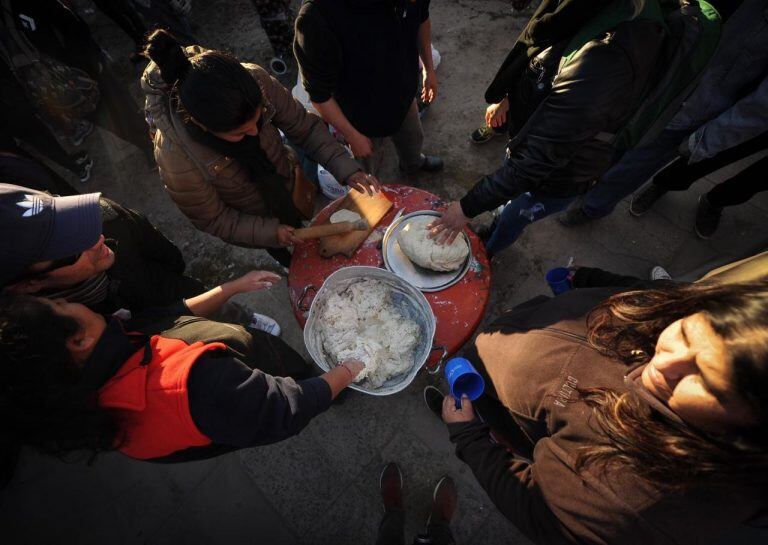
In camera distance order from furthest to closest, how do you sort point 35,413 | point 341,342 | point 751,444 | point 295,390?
point 341,342 → point 295,390 → point 35,413 → point 751,444

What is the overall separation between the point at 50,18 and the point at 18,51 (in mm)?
386

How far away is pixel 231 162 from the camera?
1.87m

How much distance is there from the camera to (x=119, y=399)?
1.16m

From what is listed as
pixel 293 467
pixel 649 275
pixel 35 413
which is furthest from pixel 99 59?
pixel 649 275

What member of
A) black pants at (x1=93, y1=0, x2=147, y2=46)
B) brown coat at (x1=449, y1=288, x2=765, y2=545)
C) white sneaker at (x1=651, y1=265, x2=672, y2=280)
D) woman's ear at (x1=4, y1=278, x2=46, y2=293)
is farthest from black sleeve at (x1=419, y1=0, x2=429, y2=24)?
black pants at (x1=93, y1=0, x2=147, y2=46)

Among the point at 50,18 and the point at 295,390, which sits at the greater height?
the point at 50,18

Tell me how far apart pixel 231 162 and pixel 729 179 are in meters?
3.69

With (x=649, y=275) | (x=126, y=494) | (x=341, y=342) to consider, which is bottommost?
(x=126, y=494)

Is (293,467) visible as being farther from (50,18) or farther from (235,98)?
(50,18)

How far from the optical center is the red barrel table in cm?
187

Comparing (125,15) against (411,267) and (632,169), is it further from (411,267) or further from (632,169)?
(632,169)

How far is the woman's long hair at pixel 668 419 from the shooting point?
0.80 metres

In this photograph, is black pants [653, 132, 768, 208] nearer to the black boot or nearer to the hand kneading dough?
the black boot

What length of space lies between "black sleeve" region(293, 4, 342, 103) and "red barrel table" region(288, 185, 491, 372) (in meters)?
0.73
